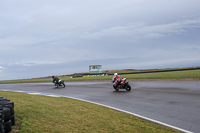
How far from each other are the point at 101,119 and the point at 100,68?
226ft

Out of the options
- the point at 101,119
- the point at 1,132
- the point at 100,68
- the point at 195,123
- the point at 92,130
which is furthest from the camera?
the point at 100,68

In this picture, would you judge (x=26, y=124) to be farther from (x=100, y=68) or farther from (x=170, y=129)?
(x=100, y=68)

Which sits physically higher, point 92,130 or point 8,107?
point 8,107

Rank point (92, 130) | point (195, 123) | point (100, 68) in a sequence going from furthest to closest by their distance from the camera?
point (100, 68) → point (195, 123) → point (92, 130)

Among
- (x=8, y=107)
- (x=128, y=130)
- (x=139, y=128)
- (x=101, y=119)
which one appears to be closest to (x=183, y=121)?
(x=139, y=128)

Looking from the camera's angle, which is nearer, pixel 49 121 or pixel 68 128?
pixel 68 128

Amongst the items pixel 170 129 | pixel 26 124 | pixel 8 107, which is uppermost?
pixel 8 107

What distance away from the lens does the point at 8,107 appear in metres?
5.41

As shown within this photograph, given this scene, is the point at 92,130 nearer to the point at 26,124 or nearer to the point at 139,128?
the point at 139,128

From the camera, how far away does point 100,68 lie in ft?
249

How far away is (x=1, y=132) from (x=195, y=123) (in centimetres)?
524

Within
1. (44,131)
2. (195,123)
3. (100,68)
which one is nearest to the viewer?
(44,131)

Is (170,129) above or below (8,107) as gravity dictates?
below

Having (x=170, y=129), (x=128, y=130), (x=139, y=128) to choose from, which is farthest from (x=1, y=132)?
(x=170, y=129)
